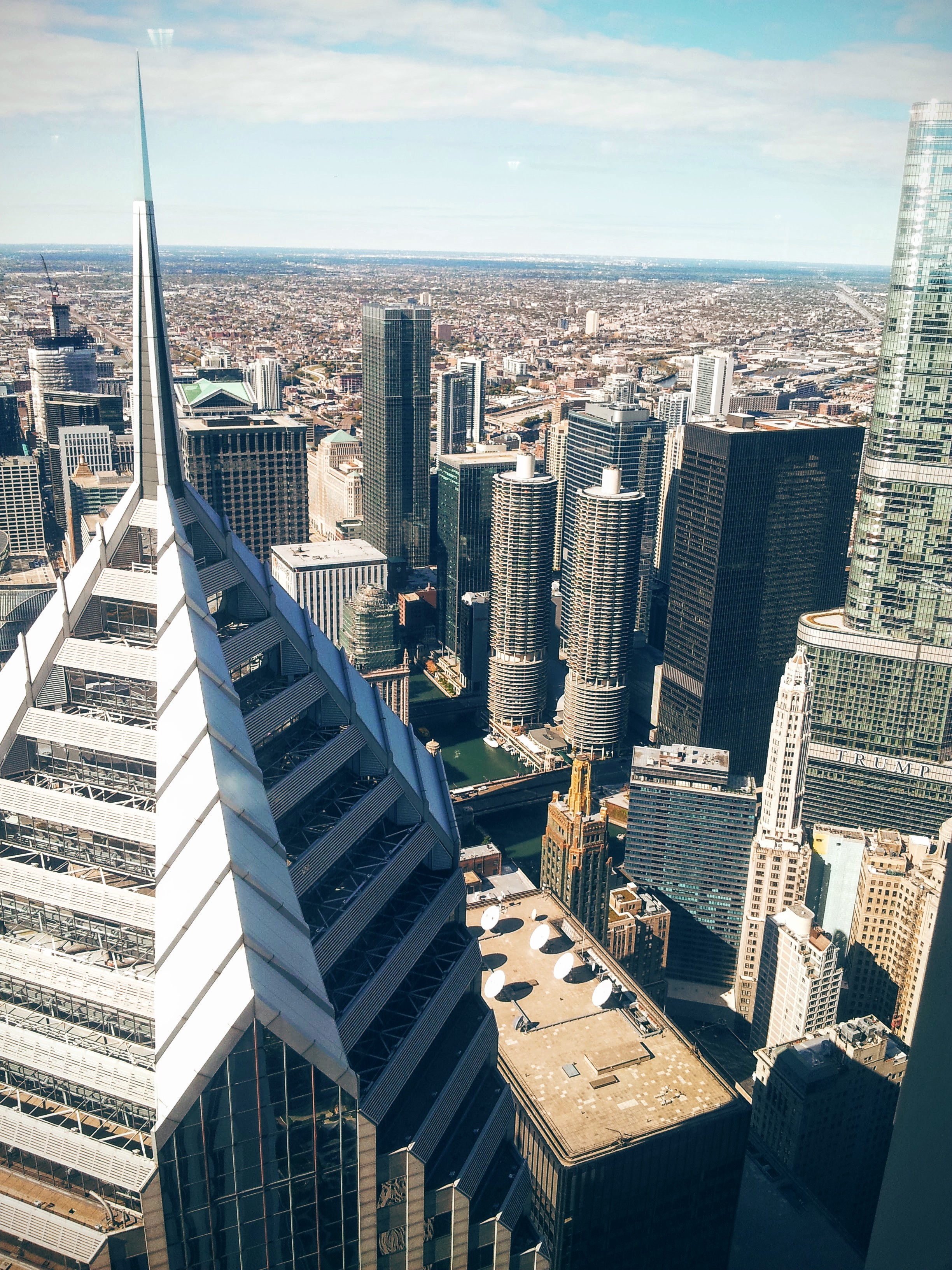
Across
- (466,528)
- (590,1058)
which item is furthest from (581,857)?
(466,528)

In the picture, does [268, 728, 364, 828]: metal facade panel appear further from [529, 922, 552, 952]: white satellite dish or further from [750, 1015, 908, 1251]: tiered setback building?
[750, 1015, 908, 1251]: tiered setback building

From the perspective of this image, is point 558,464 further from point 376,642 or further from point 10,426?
point 10,426

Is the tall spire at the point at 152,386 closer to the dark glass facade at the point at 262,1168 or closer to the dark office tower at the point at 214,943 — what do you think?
the dark office tower at the point at 214,943

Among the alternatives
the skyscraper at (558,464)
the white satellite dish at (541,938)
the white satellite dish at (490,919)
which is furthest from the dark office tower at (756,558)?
the white satellite dish at (541,938)

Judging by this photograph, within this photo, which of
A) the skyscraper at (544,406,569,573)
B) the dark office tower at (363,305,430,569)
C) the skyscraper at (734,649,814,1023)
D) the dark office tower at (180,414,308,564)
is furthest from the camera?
the dark office tower at (363,305,430,569)

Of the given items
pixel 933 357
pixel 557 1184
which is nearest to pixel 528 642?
pixel 933 357

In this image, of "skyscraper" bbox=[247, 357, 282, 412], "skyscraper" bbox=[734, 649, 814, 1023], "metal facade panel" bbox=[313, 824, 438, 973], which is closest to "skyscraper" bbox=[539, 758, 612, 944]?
"skyscraper" bbox=[734, 649, 814, 1023]

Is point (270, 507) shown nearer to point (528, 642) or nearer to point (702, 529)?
point (528, 642)
